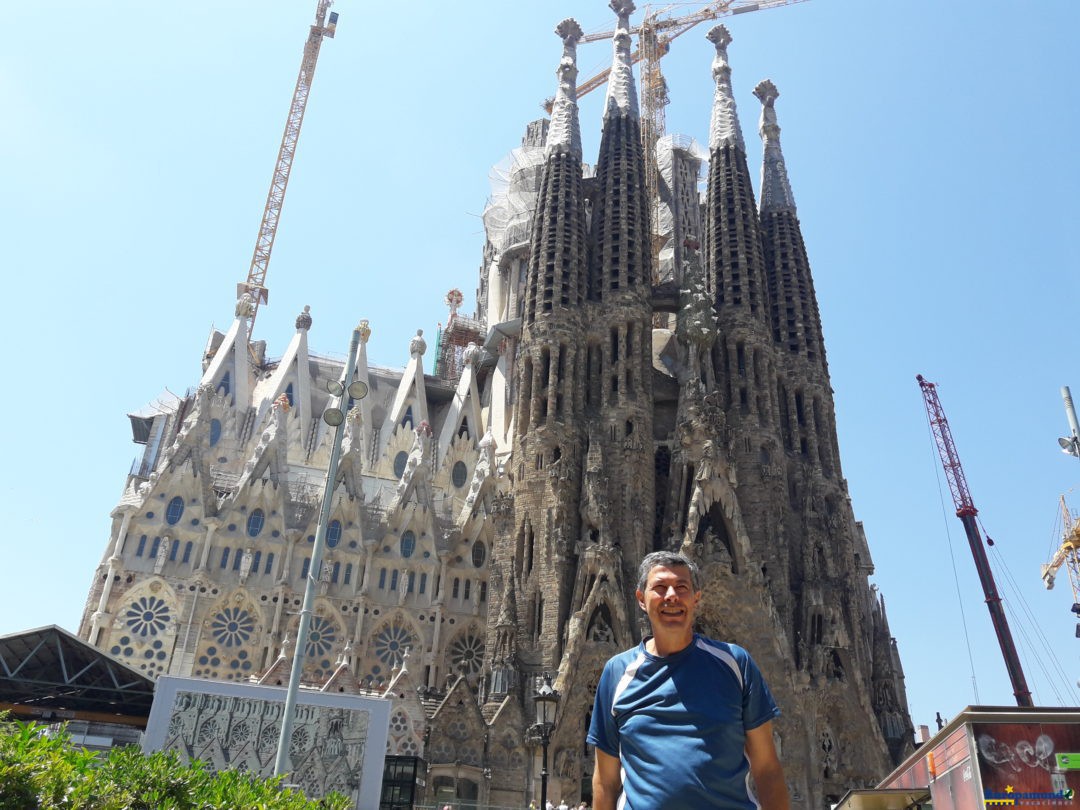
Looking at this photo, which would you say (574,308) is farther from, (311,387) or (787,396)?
(311,387)

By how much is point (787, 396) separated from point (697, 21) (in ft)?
Result: 114

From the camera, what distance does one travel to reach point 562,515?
33.7m

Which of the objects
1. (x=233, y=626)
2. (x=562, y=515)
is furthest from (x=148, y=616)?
(x=562, y=515)

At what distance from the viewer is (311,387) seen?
4916 cm

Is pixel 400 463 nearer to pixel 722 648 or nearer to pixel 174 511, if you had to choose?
pixel 174 511

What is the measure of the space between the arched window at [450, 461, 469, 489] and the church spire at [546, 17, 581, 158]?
1625 cm

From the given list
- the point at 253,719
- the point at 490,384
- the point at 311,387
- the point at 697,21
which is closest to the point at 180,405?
the point at 311,387

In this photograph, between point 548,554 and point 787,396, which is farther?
point 787,396

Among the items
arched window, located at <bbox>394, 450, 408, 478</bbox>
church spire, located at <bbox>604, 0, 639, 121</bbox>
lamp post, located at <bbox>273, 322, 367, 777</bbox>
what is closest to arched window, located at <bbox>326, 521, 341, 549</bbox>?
arched window, located at <bbox>394, 450, 408, 478</bbox>

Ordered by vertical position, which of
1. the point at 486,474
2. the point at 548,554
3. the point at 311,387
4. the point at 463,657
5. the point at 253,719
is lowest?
the point at 253,719

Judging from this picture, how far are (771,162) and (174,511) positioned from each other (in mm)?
34417

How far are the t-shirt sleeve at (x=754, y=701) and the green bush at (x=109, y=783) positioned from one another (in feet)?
16.6

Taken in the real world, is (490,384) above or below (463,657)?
above

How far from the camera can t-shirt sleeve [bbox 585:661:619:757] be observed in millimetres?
3895
